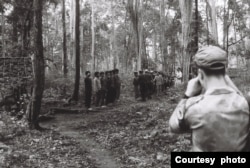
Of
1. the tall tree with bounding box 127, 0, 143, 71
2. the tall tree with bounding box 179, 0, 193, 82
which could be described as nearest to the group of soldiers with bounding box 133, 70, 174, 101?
the tall tree with bounding box 127, 0, 143, 71

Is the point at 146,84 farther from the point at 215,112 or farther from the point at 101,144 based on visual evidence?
the point at 215,112

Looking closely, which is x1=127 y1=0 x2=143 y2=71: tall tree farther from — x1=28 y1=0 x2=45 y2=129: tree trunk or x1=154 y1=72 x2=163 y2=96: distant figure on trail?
x1=28 y1=0 x2=45 y2=129: tree trunk

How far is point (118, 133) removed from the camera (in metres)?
11.7

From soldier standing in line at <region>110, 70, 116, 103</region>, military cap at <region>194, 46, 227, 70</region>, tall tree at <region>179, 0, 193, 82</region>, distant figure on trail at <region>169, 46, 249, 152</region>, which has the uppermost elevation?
tall tree at <region>179, 0, 193, 82</region>

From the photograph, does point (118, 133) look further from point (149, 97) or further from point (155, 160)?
point (149, 97)

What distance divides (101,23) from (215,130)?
4519 cm

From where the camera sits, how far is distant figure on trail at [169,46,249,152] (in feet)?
6.68

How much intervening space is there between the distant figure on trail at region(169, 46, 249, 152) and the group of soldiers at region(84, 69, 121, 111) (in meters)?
15.9

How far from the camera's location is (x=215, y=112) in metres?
2.03

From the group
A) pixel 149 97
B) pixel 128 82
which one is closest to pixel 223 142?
pixel 149 97

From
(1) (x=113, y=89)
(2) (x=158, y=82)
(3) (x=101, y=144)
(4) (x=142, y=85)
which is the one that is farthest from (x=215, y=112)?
(2) (x=158, y=82)

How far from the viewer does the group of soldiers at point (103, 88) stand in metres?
18.3

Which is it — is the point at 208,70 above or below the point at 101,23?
below

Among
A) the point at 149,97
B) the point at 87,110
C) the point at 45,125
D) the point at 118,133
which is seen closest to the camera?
the point at 118,133
